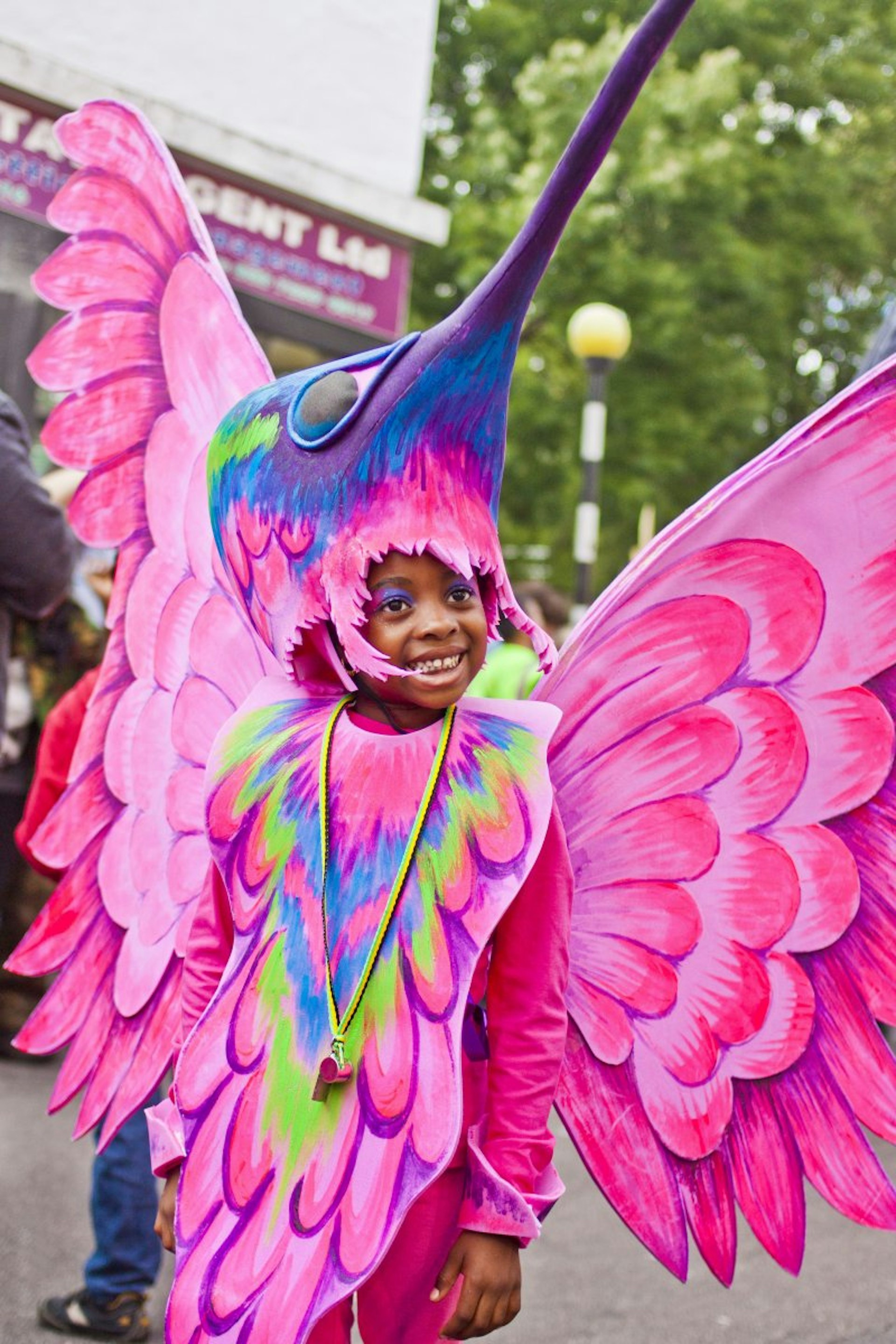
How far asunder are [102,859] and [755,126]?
1452cm

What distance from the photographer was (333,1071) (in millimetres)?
1742

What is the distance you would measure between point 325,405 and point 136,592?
2.51ft

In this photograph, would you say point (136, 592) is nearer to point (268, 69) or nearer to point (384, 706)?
point (384, 706)

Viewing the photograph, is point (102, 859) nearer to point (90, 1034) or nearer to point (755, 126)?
point (90, 1034)

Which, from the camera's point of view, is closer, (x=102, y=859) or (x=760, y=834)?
(x=760, y=834)

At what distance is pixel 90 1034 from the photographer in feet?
7.66

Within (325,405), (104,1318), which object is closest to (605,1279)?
(104,1318)

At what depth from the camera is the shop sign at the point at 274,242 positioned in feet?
24.6

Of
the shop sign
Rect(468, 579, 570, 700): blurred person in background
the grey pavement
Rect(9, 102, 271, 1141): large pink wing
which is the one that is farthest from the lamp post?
Rect(9, 102, 271, 1141): large pink wing

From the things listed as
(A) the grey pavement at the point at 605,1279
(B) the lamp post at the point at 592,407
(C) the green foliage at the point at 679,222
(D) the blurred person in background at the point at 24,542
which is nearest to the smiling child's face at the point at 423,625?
(D) the blurred person in background at the point at 24,542

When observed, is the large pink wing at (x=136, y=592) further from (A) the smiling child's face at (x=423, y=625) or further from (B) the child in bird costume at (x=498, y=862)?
(A) the smiling child's face at (x=423, y=625)

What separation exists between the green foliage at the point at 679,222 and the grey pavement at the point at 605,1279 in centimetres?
1019

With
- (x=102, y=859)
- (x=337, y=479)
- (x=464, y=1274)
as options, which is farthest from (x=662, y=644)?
(x=102, y=859)

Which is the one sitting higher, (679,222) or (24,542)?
(679,222)
